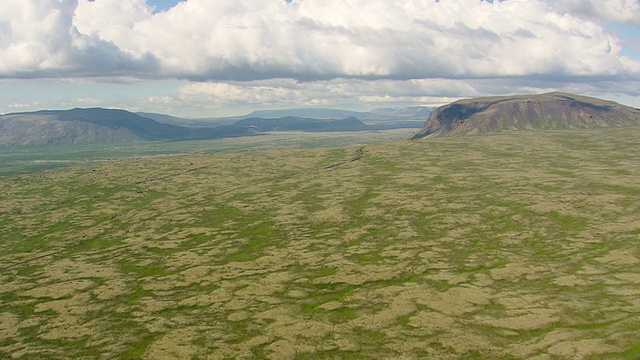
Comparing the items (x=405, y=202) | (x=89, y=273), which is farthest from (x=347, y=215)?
(x=89, y=273)

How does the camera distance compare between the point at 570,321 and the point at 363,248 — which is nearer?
the point at 570,321

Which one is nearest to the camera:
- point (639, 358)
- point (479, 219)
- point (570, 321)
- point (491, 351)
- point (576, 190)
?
point (639, 358)

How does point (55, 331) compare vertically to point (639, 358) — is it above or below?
below

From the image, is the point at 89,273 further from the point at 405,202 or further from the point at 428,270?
the point at 405,202

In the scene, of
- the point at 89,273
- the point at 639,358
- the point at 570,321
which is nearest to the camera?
the point at 639,358

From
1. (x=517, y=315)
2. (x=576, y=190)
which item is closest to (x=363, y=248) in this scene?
(x=517, y=315)

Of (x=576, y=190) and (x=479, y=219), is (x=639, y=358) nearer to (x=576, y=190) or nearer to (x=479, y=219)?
(x=479, y=219)

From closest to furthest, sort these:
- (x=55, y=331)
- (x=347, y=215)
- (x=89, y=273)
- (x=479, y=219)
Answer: (x=55, y=331), (x=89, y=273), (x=479, y=219), (x=347, y=215)

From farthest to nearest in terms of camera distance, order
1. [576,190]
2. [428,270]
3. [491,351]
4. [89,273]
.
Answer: [576,190], [89,273], [428,270], [491,351]

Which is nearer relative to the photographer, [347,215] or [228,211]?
[347,215]

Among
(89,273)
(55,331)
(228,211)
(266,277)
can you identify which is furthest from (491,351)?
(228,211)
